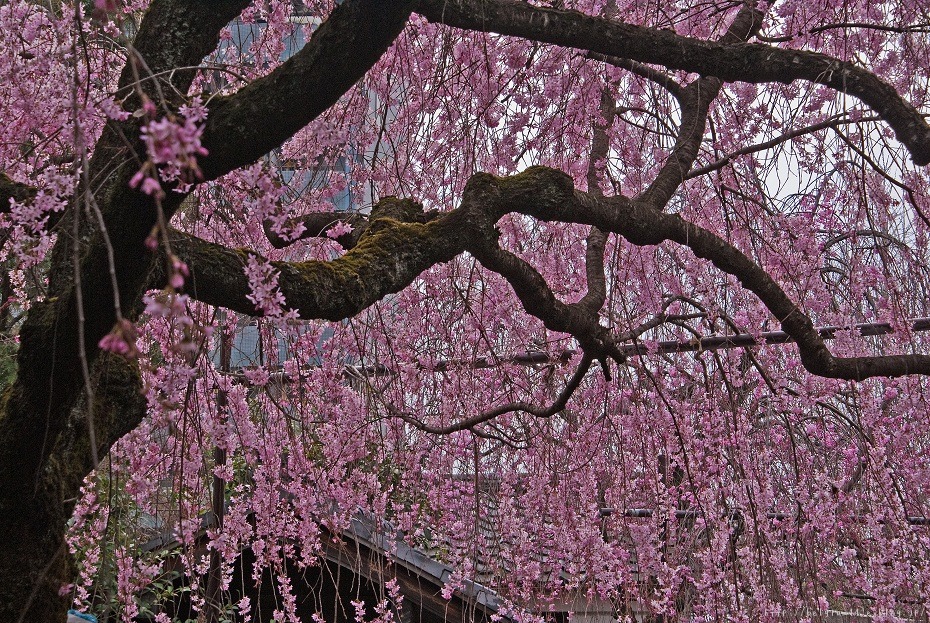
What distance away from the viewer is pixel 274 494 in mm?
4164

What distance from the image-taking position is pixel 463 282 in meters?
4.63

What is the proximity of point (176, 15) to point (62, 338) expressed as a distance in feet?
2.56

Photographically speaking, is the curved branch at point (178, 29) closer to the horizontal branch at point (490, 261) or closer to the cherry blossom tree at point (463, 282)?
the cherry blossom tree at point (463, 282)

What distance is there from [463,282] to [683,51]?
236 centimetres

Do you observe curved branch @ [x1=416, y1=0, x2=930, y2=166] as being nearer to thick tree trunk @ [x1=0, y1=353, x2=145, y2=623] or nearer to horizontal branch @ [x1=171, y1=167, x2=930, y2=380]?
horizontal branch @ [x1=171, y1=167, x2=930, y2=380]

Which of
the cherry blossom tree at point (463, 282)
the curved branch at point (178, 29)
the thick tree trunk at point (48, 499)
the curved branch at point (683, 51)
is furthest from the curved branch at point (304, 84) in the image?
the thick tree trunk at point (48, 499)

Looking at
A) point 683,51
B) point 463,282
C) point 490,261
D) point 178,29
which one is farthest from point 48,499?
point 463,282

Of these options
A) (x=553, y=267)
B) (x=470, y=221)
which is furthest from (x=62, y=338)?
(x=553, y=267)

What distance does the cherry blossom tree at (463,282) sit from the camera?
1.91m

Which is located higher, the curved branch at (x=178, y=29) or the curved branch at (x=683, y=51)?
the curved branch at (x=683, y=51)

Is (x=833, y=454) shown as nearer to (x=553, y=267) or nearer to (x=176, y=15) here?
(x=553, y=267)

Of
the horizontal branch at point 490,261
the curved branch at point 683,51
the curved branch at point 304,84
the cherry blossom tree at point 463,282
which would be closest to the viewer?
the curved branch at point 304,84

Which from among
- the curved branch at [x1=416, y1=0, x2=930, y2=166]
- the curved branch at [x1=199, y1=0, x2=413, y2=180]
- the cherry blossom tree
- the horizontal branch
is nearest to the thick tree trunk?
the cherry blossom tree

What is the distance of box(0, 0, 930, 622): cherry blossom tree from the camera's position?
1908mm
